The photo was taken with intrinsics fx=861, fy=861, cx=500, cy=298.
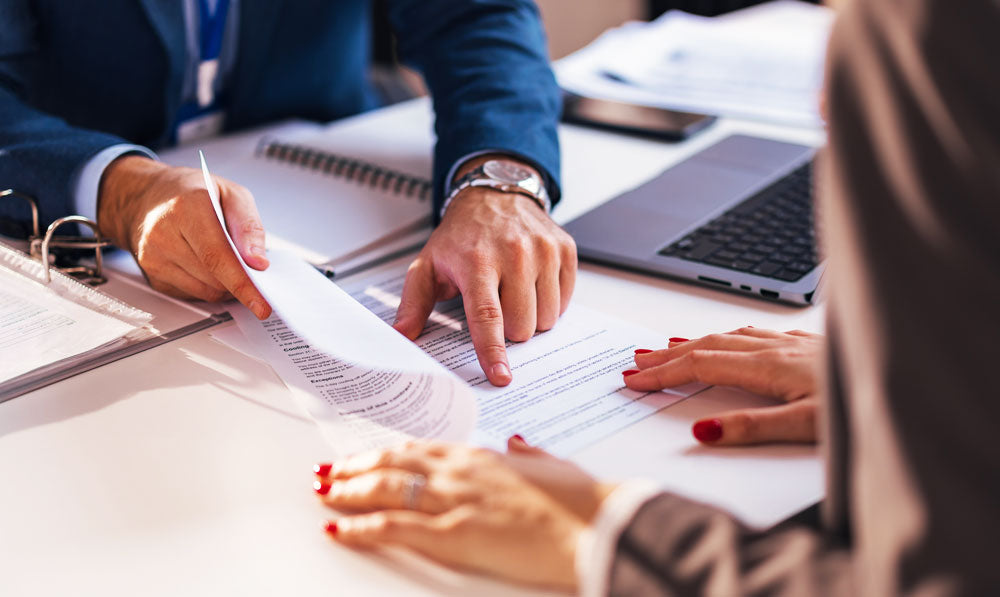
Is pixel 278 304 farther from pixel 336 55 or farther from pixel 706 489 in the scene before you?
pixel 336 55

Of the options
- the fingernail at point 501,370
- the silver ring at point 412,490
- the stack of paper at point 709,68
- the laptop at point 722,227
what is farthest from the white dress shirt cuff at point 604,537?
the stack of paper at point 709,68

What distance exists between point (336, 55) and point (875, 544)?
153cm

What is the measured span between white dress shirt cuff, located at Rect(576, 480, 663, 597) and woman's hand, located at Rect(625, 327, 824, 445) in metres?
0.18

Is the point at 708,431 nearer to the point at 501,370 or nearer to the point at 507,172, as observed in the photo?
the point at 501,370

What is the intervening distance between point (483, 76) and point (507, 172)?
0.86 feet

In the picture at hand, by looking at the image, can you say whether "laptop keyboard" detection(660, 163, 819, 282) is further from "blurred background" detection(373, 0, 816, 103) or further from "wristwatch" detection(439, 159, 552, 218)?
"blurred background" detection(373, 0, 816, 103)

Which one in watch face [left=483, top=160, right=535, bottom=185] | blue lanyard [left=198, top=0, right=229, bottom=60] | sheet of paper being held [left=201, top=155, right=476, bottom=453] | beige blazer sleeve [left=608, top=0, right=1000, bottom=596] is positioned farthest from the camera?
blue lanyard [left=198, top=0, right=229, bottom=60]

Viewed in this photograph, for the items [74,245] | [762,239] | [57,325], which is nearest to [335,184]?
[74,245]

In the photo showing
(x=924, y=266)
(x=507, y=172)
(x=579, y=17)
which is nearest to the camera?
(x=924, y=266)

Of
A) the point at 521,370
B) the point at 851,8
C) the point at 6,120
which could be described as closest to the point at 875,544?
the point at 851,8

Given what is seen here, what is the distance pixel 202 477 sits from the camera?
727mm

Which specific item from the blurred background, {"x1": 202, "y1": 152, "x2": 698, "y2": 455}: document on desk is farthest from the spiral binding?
the blurred background

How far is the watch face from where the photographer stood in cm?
115

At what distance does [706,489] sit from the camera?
0.70 m
